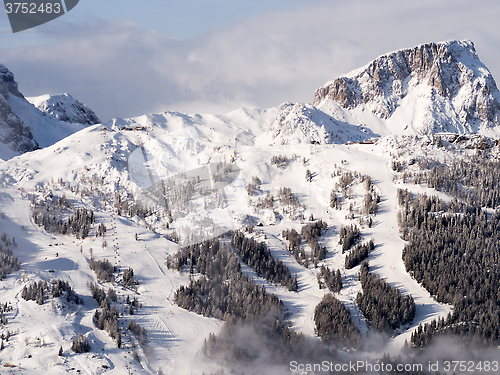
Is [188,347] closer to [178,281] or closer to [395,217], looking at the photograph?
[178,281]

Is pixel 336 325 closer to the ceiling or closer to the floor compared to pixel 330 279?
closer to the floor

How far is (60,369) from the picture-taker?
65375 mm

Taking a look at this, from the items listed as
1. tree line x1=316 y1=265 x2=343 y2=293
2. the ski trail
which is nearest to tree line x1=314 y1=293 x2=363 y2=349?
the ski trail

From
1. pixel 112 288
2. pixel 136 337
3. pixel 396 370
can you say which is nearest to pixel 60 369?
pixel 136 337

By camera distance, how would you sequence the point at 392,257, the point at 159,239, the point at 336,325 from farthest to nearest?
the point at 159,239, the point at 392,257, the point at 336,325

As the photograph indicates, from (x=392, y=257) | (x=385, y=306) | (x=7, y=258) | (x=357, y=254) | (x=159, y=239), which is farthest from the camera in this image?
(x=159, y=239)

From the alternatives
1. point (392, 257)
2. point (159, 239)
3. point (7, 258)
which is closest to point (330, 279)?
point (392, 257)

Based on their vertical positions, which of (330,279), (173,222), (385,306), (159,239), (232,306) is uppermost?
(159,239)

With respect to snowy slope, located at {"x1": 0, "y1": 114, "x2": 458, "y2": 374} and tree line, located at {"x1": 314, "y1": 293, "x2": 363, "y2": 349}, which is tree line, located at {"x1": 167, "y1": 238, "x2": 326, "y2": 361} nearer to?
snowy slope, located at {"x1": 0, "y1": 114, "x2": 458, "y2": 374}

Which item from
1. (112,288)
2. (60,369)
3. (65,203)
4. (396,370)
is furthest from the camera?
(65,203)

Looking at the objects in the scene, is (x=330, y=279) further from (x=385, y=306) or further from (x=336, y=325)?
(x=336, y=325)

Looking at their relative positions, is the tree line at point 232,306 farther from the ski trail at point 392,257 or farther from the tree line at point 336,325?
the ski trail at point 392,257

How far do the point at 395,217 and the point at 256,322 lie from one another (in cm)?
5693

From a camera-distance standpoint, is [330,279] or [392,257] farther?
[392,257]
